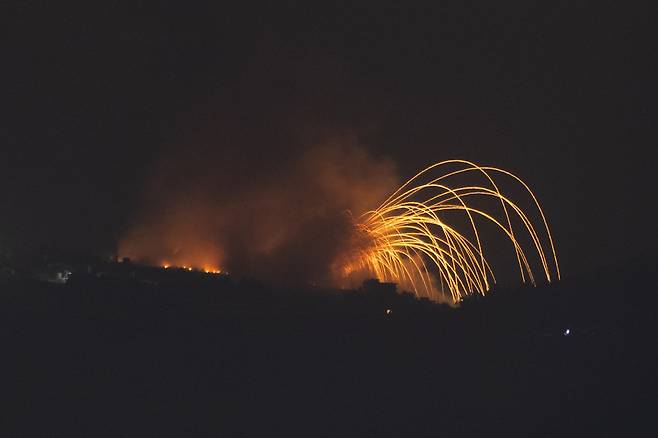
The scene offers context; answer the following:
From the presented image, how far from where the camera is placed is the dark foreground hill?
31.0 meters

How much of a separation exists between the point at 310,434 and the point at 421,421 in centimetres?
427

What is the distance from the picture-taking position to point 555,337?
36.0 m

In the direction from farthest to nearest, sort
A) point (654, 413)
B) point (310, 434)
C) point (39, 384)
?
point (39, 384) → point (310, 434) → point (654, 413)

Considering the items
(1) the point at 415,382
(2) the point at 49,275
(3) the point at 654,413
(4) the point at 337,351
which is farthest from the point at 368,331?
(2) the point at 49,275

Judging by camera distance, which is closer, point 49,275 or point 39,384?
point 39,384

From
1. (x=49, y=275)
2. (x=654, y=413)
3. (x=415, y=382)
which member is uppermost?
(x=49, y=275)

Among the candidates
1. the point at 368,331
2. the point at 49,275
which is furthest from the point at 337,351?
the point at 49,275

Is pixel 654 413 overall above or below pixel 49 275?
below

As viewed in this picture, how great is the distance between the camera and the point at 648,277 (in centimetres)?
3419

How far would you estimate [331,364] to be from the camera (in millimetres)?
37469

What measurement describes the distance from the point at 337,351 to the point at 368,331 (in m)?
2.74

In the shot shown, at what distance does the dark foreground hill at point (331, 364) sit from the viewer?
102 ft

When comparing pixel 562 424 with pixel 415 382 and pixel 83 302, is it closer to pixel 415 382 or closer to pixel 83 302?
pixel 415 382

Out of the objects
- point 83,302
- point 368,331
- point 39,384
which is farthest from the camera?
point 83,302
